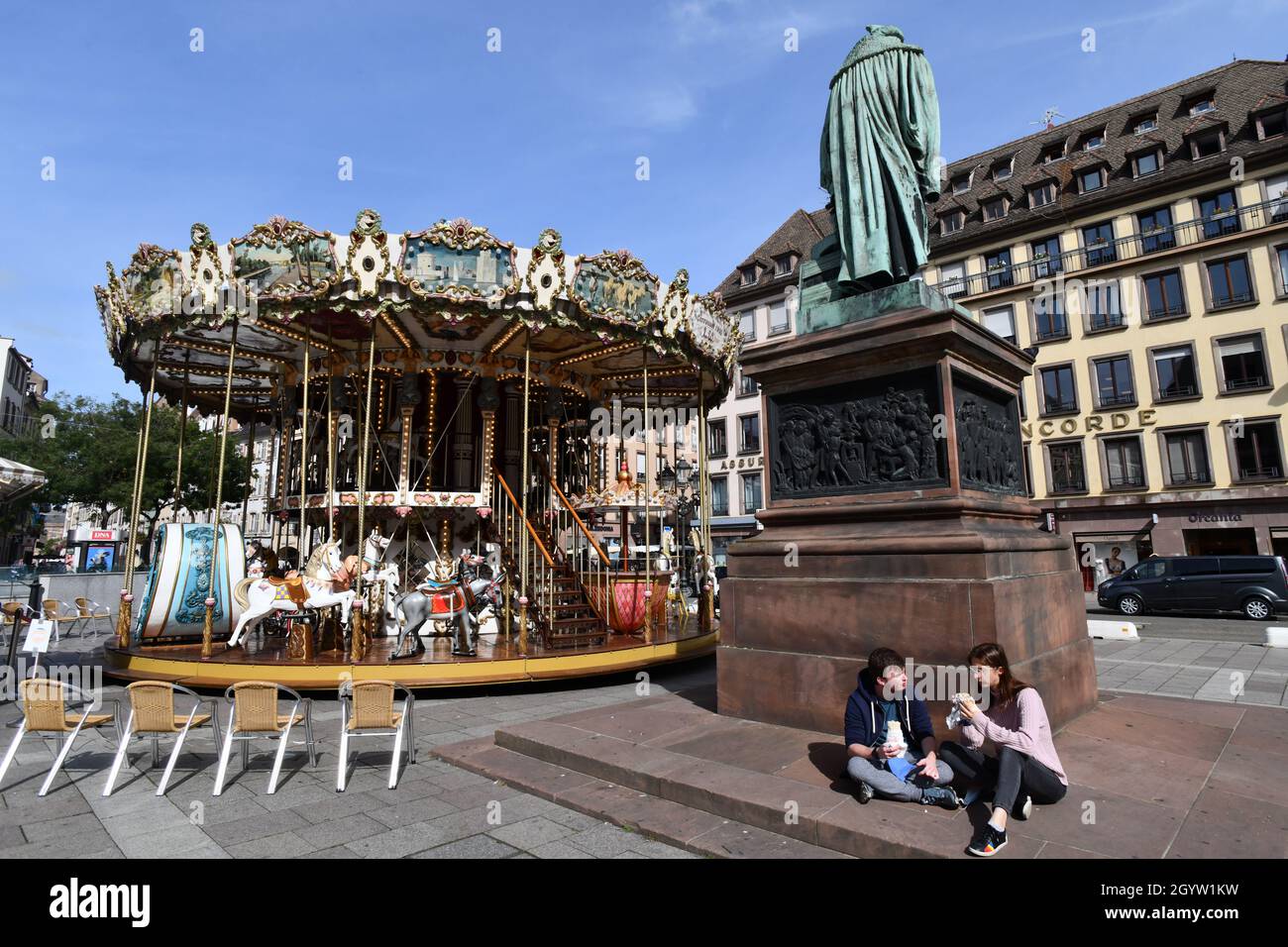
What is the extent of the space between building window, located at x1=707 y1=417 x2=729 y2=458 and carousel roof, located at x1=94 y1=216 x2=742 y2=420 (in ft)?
86.7

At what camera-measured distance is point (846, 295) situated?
6.82m

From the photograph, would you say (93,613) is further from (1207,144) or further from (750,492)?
(1207,144)

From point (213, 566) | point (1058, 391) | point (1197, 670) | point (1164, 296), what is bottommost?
point (1197, 670)

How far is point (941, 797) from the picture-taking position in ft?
13.4

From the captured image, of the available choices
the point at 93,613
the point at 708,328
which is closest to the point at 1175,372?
the point at 708,328

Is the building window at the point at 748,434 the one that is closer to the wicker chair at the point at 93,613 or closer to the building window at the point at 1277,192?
the building window at the point at 1277,192

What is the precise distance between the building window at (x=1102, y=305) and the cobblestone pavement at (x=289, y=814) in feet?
110

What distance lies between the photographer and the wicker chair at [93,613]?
18875 mm

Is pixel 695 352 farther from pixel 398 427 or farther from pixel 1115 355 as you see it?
pixel 1115 355

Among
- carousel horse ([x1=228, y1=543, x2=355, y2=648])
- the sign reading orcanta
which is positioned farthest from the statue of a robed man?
carousel horse ([x1=228, y1=543, x2=355, y2=648])

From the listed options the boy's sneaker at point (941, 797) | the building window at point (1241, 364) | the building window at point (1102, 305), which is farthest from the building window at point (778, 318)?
the boy's sneaker at point (941, 797)

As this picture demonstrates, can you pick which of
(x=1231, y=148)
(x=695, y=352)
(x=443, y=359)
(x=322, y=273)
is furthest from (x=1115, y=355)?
(x=322, y=273)

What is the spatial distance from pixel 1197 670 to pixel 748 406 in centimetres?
3158

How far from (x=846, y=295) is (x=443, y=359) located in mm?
9835
